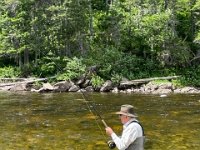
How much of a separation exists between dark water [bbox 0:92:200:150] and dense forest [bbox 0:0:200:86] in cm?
1577

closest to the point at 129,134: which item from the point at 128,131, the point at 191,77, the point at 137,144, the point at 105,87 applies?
the point at 128,131

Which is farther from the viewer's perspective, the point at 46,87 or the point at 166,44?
the point at 166,44

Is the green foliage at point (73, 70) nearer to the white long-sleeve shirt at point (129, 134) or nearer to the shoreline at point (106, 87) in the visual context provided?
the shoreline at point (106, 87)

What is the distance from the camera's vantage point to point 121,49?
156 feet

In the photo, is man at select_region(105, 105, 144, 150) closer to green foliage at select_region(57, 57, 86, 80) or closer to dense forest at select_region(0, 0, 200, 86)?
green foliage at select_region(57, 57, 86, 80)

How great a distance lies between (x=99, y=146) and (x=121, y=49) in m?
33.5

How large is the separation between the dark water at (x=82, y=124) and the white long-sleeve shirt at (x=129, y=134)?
681cm

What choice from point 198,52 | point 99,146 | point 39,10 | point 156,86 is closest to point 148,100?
point 156,86

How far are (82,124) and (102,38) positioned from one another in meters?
31.2

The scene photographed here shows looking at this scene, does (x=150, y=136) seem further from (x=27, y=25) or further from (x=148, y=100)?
(x=27, y=25)

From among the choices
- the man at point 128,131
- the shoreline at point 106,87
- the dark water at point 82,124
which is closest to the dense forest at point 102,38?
the shoreline at point 106,87

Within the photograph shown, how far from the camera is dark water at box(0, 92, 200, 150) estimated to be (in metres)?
14.9

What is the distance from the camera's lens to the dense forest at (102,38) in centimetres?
4478

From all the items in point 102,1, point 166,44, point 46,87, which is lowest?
point 46,87
